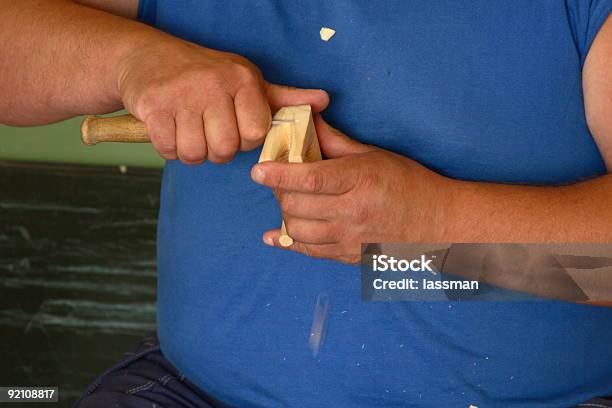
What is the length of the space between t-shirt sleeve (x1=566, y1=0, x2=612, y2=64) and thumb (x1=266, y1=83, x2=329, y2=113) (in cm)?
29

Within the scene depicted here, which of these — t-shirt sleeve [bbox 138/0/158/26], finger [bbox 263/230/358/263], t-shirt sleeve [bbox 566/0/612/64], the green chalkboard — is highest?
t-shirt sleeve [bbox 566/0/612/64]

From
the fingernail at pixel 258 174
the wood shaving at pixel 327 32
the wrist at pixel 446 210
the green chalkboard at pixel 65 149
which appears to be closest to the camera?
the fingernail at pixel 258 174

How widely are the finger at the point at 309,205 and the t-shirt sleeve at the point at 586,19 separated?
13.4 inches

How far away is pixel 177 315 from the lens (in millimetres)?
1025

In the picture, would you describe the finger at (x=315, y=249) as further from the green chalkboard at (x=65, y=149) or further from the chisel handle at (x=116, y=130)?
the green chalkboard at (x=65, y=149)

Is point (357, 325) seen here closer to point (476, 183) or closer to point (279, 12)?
point (476, 183)

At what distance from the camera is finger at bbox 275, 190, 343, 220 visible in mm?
771

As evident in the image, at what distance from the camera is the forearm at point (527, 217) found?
2.78 ft

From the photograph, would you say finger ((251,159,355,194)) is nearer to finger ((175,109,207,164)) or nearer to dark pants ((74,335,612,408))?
finger ((175,109,207,164))

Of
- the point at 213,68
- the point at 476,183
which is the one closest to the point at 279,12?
the point at 213,68

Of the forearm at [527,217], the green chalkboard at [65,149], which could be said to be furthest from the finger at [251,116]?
the green chalkboard at [65,149]

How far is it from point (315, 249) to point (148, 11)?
1.37 feet

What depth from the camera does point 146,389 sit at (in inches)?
39.8

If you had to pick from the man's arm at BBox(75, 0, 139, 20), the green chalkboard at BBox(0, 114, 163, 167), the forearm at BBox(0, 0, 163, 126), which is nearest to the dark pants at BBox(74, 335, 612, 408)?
the forearm at BBox(0, 0, 163, 126)
